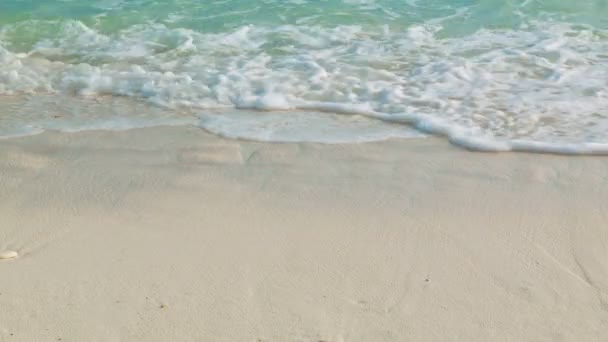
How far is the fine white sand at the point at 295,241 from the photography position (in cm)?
267

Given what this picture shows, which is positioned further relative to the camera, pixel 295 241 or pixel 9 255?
pixel 295 241

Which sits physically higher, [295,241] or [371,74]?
[295,241]

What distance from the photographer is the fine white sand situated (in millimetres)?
2670

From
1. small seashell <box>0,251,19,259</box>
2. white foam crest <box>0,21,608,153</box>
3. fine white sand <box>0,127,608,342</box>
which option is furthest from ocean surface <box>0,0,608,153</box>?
small seashell <box>0,251,19,259</box>

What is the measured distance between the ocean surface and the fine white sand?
336 millimetres

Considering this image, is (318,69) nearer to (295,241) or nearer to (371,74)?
(371,74)

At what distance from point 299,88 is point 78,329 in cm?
275

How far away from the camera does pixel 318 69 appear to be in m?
5.42

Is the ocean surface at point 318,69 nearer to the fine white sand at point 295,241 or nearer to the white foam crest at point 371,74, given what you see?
the white foam crest at point 371,74

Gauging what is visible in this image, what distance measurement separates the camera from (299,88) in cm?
509

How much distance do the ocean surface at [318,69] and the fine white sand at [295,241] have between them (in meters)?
0.34

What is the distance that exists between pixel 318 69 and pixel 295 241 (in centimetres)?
241

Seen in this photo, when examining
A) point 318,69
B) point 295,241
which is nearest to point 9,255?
point 295,241

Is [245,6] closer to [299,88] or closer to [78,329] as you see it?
[299,88]
